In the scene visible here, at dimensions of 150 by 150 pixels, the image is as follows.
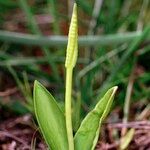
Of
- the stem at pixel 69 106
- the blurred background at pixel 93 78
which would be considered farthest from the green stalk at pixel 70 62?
the blurred background at pixel 93 78

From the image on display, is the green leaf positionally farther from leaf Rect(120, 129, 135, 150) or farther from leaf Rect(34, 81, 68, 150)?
leaf Rect(120, 129, 135, 150)

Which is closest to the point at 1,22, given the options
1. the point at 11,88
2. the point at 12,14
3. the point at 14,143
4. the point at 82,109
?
the point at 12,14

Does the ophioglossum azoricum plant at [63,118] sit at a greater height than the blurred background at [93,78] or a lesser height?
greater

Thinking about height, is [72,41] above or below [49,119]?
above

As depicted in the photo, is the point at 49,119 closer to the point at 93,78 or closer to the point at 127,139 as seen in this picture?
the point at 127,139

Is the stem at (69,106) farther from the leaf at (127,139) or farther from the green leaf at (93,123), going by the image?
the leaf at (127,139)

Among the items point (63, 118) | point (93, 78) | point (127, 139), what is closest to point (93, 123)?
point (63, 118)
